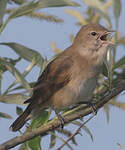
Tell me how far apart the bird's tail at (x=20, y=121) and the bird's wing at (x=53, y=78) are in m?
0.14

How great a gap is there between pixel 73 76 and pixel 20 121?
616mm

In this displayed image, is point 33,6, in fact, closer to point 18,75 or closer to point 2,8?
point 2,8

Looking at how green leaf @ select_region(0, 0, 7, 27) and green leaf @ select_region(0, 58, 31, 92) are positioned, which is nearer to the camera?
green leaf @ select_region(0, 58, 31, 92)

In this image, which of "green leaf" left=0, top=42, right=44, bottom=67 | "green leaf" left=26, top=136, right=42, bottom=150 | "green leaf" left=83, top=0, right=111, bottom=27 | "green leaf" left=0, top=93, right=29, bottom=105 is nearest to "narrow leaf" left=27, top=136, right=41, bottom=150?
"green leaf" left=26, top=136, right=42, bottom=150

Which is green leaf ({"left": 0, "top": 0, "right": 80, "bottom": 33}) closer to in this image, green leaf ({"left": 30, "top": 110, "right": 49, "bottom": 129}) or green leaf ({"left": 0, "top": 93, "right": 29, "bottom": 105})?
green leaf ({"left": 0, "top": 93, "right": 29, "bottom": 105})

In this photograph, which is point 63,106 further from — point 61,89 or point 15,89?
point 15,89

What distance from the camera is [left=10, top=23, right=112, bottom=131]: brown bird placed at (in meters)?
2.46

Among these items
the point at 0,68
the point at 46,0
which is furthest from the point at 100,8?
the point at 0,68

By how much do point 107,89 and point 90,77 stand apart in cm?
68

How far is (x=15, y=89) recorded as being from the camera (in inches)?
77.7

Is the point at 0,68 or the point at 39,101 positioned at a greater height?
the point at 0,68

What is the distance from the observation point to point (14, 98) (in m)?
1.88

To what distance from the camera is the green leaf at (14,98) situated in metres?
1.83

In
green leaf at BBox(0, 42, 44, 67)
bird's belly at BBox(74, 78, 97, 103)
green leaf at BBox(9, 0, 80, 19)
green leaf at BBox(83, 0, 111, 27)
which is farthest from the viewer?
bird's belly at BBox(74, 78, 97, 103)
